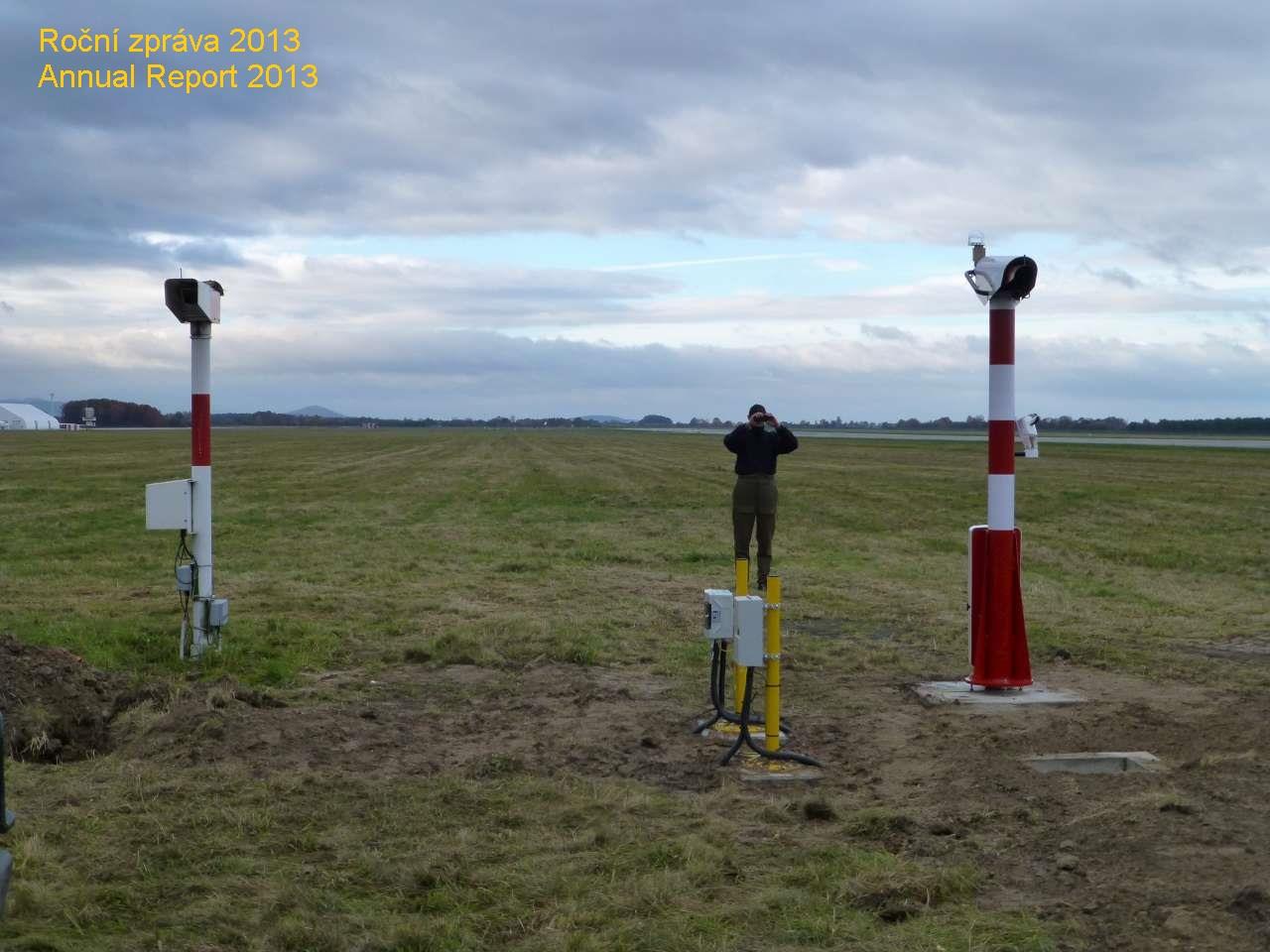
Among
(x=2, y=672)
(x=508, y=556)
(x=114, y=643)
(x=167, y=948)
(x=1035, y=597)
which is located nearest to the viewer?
(x=167, y=948)

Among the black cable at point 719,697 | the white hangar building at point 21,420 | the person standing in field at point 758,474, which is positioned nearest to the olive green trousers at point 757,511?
the person standing in field at point 758,474

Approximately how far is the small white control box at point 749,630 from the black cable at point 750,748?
7.1 inches

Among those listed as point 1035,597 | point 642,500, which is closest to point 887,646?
point 1035,597

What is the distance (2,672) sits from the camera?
7719mm

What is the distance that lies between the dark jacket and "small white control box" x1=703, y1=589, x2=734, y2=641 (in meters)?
6.11

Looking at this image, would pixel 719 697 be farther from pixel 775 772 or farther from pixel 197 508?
pixel 197 508

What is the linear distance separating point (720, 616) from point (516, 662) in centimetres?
329

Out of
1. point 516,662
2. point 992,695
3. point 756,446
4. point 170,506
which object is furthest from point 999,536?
point 170,506

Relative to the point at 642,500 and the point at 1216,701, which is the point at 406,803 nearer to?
the point at 1216,701

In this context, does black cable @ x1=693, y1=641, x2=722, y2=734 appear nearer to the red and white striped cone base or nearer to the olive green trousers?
the red and white striped cone base

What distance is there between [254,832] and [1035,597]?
34.6ft

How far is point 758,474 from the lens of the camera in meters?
13.4

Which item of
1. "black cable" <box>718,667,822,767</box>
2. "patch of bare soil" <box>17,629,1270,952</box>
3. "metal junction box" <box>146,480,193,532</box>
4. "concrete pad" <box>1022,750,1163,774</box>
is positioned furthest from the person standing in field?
"concrete pad" <box>1022,750,1163,774</box>

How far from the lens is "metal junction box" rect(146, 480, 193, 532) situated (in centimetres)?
955
